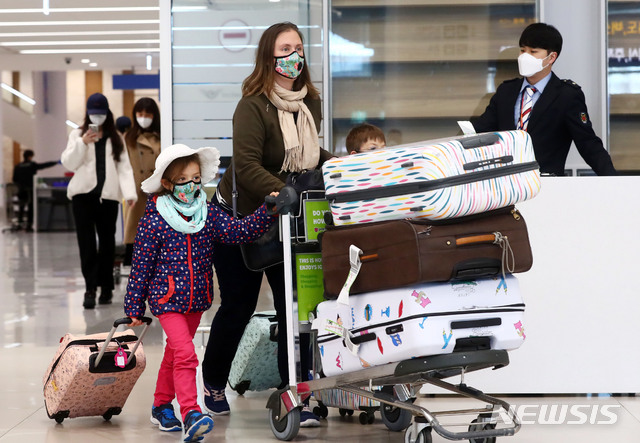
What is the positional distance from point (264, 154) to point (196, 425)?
40.5 inches

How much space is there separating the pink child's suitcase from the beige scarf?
0.84m

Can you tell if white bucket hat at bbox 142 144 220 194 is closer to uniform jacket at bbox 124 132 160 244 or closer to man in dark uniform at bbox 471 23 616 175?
man in dark uniform at bbox 471 23 616 175

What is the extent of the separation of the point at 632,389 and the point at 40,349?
3.24 m

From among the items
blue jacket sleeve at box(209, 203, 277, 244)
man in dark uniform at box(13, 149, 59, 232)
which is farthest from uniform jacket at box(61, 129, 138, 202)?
man in dark uniform at box(13, 149, 59, 232)

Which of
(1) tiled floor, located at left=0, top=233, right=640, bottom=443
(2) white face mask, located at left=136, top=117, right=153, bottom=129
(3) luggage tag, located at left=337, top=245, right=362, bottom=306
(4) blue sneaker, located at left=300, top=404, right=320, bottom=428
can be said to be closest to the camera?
(3) luggage tag, located at left=337, top=245, right=362, bottom=306

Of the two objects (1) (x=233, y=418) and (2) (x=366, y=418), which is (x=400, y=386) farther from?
(1) (x=233, y=418)

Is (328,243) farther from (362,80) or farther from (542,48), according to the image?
(362,80)

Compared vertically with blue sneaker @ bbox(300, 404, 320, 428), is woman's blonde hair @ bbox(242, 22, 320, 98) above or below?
above

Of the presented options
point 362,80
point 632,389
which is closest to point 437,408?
point 632,389

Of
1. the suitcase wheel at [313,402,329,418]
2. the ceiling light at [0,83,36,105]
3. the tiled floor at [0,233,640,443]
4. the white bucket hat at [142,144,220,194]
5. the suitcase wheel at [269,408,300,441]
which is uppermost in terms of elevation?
the ceiling light at [0,83,36,105]

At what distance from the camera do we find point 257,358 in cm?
388

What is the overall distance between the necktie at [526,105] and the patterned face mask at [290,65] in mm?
1258

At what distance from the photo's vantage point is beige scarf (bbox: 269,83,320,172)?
3369 mm

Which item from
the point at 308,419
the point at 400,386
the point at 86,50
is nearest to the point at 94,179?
the point at 308,419
